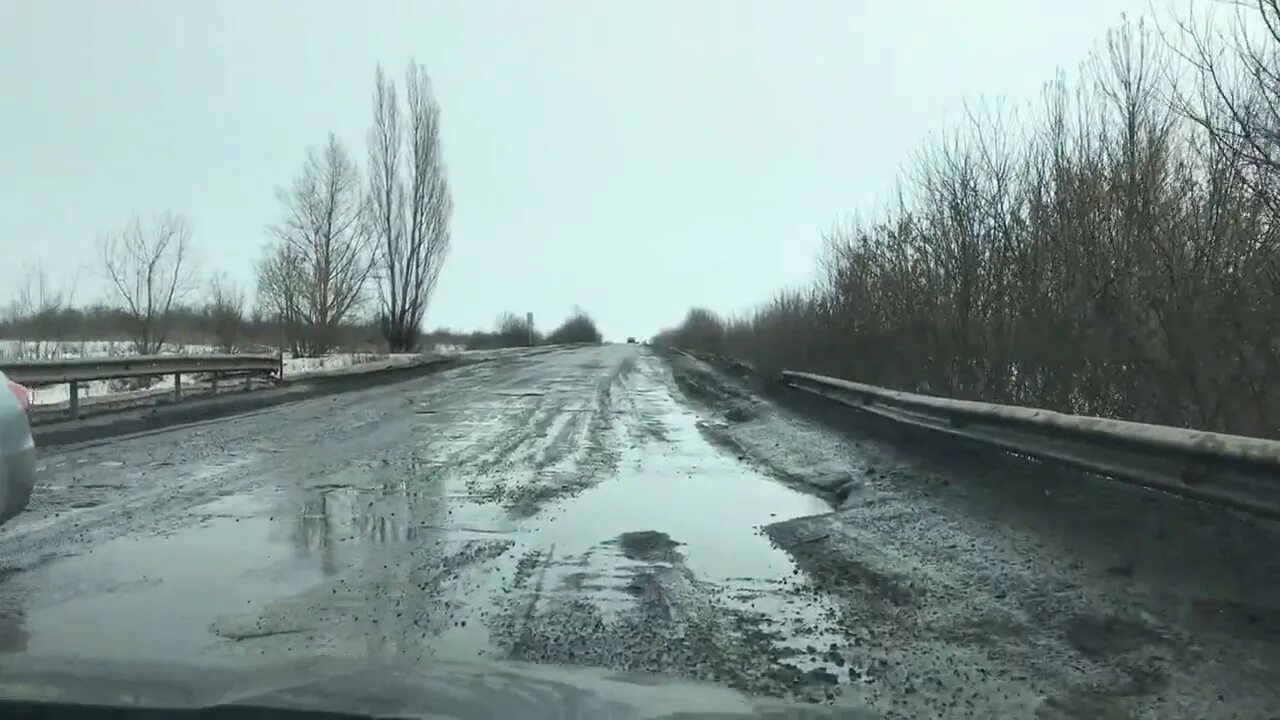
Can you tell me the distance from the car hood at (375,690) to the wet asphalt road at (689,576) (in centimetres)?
19

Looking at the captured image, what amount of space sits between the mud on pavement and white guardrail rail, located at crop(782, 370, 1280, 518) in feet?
0.82

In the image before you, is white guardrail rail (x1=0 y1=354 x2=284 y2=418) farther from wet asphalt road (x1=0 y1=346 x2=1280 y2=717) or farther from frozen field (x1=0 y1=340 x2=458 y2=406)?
wet asphalt road (x1=0 y1=346 x2=1280 y2=717)

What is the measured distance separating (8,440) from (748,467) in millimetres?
7670

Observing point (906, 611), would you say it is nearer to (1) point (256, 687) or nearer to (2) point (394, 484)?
(1) point (256, 687)

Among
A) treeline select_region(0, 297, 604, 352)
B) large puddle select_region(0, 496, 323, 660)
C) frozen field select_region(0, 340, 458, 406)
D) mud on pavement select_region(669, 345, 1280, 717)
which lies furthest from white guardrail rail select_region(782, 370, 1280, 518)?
treeline select_region(0, 297, 604, 352)

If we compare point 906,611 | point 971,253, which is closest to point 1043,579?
point 906,611

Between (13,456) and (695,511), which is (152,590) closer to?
(13,456)

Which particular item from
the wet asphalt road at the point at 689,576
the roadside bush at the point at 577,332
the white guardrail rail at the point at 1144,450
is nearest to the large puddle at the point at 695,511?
the wet asphalt road at the point at 689,576

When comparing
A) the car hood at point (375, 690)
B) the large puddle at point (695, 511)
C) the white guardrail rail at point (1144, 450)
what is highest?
the white guardrail rail at point (1144, 450)

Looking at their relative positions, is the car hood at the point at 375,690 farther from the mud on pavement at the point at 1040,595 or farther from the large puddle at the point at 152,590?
the mud on pavement at the point at 1040,595

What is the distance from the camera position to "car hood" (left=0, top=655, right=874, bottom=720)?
3.85 metres

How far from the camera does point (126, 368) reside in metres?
18.9

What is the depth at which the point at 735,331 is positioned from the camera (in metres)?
58.8

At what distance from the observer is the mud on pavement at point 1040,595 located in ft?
13.6
